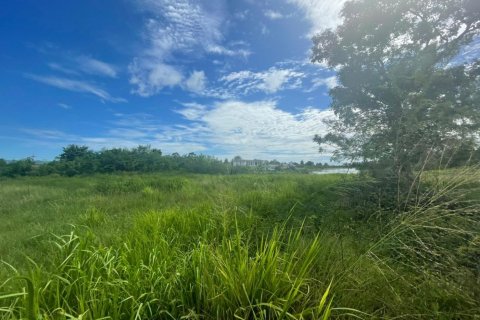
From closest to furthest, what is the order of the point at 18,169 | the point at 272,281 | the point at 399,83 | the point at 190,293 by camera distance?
the point at 272,281 < the point at 190,293 < the point at 399,83 < the point at 18,169

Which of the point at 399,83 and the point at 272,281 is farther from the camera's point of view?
the point at 399,83

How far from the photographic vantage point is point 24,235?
16.2 feet

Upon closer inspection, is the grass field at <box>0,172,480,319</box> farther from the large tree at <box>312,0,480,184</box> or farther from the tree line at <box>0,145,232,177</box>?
the tree line at <box>0,145,232,177</box>

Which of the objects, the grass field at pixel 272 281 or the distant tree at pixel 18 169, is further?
the distant tree at pixel 18 169

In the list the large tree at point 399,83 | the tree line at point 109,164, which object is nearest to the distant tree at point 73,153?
the tree line at point 109,164

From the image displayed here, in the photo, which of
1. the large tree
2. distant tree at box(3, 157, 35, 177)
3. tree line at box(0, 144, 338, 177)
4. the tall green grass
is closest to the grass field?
the tall green grass

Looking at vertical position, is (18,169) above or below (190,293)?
above

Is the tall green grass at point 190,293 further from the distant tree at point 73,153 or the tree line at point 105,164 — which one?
the distant tree at point 73,153

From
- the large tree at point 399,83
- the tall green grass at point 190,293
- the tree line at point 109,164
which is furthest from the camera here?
the tree line at point 109,164

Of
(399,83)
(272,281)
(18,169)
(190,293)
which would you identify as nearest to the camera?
(272,281)

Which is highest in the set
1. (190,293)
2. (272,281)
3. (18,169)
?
(18,169)

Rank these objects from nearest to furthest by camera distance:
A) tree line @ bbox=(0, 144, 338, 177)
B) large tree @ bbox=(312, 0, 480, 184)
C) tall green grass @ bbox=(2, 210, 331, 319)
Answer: tall green grass @ bbox=(2, 210, 331, 319) < large tree @ bbox=(312, 0, 480, 184) < tree line @ bbox=(0, 144, 338, 177)

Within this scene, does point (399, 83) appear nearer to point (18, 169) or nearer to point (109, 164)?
point (109, 164)

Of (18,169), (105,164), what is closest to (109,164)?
(105,164)
